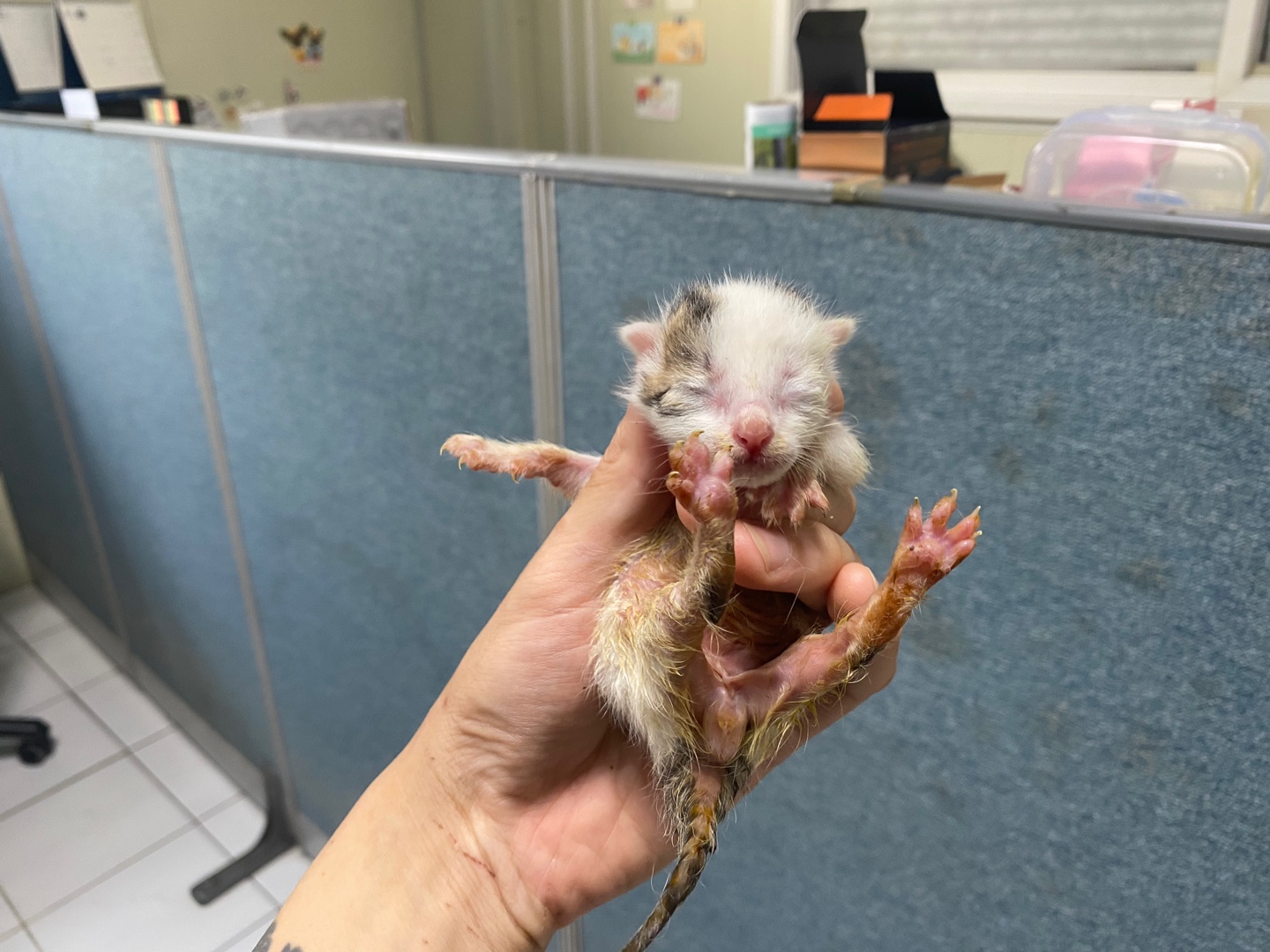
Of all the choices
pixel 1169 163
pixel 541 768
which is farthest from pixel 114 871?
pixel 1169 163

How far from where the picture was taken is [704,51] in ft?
10.9

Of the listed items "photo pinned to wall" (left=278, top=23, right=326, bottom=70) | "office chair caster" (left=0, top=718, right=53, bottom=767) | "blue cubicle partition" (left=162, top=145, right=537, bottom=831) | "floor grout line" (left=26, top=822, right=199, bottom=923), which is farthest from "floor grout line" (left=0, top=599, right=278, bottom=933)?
"photo pinned to wall" (left=278, top=23, right=326, bottom=70)

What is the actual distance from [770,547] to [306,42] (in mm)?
3772

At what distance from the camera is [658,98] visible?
3531mm

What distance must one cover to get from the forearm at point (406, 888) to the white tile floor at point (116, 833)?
1.41m

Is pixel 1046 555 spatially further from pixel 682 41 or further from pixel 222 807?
pixel 682 41

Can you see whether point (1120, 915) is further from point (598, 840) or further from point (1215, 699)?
point (598, 840)

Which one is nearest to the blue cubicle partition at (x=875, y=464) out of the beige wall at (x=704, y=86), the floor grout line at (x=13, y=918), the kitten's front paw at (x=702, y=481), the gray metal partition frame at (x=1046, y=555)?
the gray metal partition frame at (x=1046, y=555)

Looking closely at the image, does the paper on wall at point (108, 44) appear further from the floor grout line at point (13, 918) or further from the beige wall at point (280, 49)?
the floor grout line at point (13, 918)

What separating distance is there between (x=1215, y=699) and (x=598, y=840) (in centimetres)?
62

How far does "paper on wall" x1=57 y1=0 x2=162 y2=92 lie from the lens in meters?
2.40

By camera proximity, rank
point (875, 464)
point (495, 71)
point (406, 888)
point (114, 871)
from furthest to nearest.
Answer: point (495, 71)
point (114, 871)
point (875, 464)
point (406, 888)

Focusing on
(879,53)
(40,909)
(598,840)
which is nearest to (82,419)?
(40,909)

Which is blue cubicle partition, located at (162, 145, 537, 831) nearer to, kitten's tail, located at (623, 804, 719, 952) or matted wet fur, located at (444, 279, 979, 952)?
matted wet fur, located at (444, 279, 979, 952)
